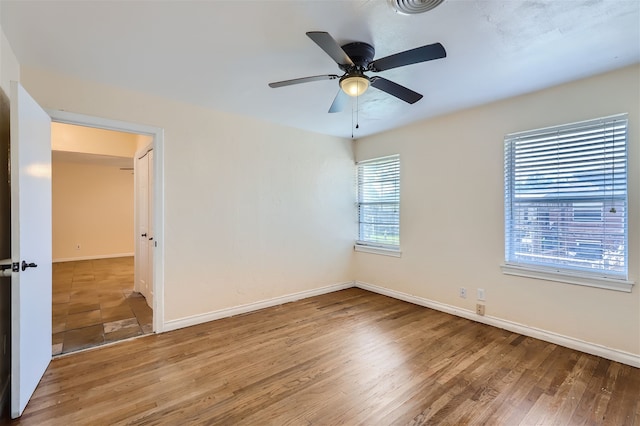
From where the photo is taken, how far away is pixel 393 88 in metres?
2.21

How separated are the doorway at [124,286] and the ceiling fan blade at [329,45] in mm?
2104

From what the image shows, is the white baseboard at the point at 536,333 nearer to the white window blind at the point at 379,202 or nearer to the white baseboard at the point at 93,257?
the white window blind at the point at 379,202

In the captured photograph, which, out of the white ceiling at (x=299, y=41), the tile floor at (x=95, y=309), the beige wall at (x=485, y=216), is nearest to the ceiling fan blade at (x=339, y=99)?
the white ceiling at (x=299, y=41)

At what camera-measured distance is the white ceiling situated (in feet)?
5.53

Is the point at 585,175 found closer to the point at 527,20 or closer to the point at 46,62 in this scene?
the point at 527,20

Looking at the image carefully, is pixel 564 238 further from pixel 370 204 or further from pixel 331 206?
pixel 331 206

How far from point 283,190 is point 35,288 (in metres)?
2.60

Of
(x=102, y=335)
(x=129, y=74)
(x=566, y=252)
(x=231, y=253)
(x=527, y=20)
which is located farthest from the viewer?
(x=231, y=253)

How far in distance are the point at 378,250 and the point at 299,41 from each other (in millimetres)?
3203

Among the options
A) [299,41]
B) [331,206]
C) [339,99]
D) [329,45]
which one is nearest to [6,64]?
[299,41]

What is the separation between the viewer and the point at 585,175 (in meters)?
2.59

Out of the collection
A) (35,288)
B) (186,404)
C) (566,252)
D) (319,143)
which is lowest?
(186,404)

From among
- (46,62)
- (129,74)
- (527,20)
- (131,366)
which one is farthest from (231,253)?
(527,20)

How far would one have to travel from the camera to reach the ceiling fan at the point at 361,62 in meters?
1.70
